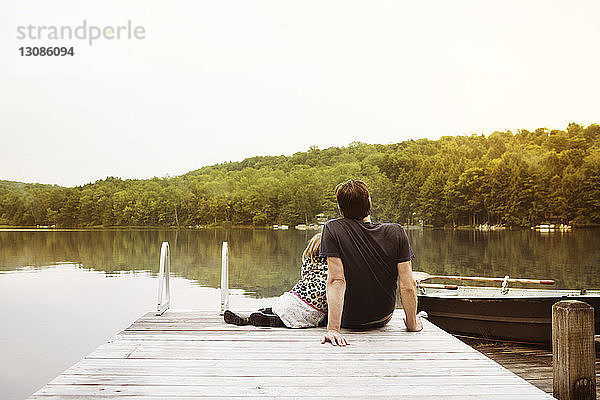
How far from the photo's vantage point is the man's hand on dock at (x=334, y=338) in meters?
4.22

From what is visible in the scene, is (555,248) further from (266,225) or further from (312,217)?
(266,225)

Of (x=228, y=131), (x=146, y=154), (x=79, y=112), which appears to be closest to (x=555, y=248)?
(x=228, y=131)

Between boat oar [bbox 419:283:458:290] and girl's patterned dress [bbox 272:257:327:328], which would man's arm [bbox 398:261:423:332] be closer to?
girl's patterned dress [bbox 272:257:327:328]

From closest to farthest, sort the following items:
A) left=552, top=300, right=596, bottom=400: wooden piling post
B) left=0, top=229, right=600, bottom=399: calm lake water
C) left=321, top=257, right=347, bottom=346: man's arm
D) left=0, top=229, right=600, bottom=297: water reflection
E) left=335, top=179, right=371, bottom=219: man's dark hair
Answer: left=552, top=300, right=596, bottom=400: wooden piling post, left=321, top=257, right=347, bottom=346: man's arm, left=335, top=179, right=371, bottom=219: man's dark hair, left=0, top=229, right=600, bottom=399: calm lake water, left=0, top=229, right=600, bottom=297: water reflection

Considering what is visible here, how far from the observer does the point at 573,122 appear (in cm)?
4609

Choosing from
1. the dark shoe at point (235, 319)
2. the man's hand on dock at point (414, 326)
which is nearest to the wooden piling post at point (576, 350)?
the man's hand on dock at point (414, 326)

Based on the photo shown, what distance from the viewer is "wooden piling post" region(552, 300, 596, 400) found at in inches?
130

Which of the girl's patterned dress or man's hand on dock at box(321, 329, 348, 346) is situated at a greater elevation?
the girl's patterned dress

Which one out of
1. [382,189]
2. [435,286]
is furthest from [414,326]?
[382,189]

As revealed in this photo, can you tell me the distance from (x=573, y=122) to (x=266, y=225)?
82.2ft

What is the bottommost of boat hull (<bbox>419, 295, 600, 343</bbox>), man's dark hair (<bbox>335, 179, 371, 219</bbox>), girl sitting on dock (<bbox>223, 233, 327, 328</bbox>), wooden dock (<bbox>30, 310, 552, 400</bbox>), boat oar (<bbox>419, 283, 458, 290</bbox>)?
boat hull (<bbox>419, 295, 600, 343</bbox>)

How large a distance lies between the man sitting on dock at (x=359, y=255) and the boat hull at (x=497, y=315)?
548cm

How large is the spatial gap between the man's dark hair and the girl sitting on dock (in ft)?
1.32

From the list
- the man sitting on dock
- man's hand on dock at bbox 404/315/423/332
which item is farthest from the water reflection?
the man sitting on dock
